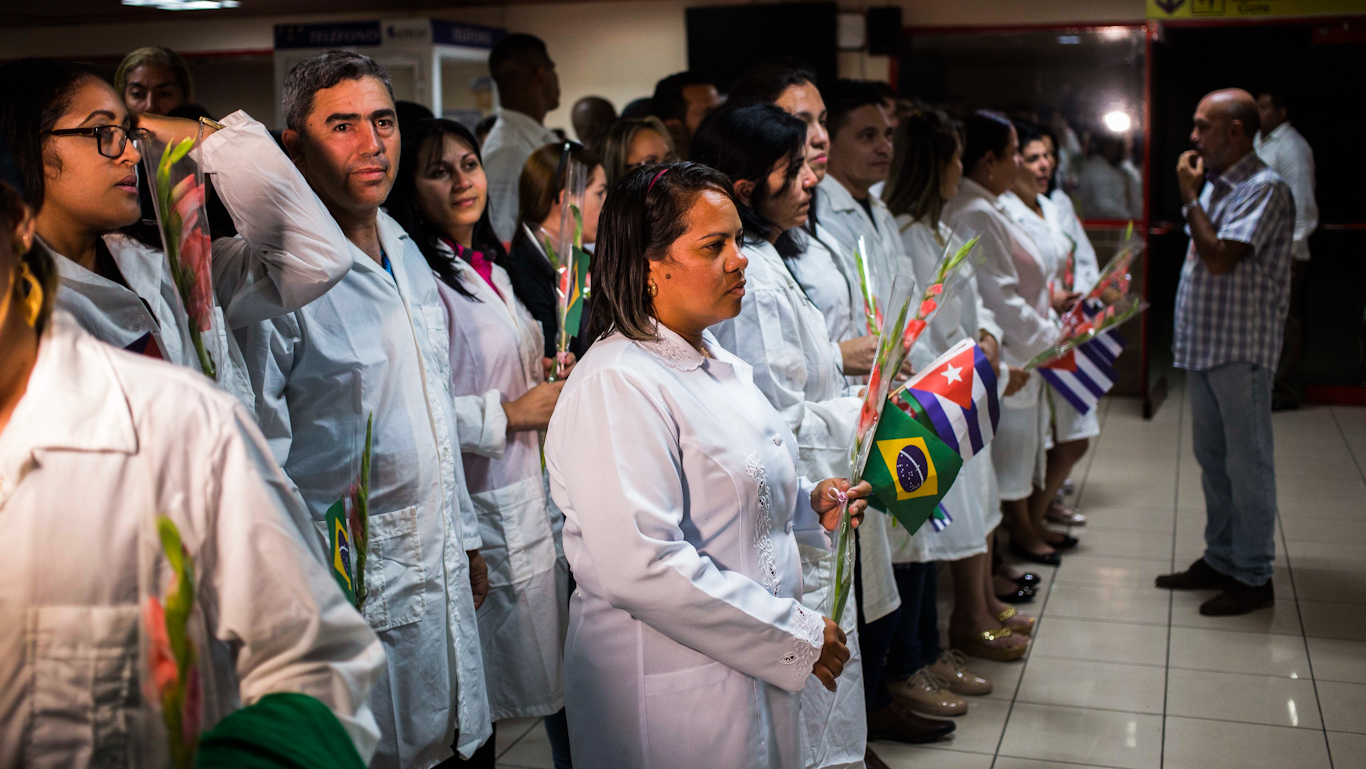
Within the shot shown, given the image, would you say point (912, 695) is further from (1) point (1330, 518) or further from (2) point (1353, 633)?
(1) point (1330, 518)

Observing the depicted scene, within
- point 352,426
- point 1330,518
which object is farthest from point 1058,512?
point 352,426

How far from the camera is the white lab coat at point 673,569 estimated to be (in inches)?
65.0

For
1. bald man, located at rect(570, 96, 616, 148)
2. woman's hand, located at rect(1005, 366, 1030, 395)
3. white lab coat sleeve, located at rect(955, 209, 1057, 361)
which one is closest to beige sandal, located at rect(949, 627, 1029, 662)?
woman's hand, located at rect(1005, 366, 1030, 395)

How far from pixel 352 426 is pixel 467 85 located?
7733 millimetres

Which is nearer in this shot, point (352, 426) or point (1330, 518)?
point (352, 426)

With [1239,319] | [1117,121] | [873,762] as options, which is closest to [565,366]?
[873,762]

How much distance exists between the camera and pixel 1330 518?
521cm

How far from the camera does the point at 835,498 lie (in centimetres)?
205

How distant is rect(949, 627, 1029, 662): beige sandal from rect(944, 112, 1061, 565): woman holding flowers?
730mm

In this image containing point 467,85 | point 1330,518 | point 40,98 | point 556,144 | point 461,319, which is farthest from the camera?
point 467,85

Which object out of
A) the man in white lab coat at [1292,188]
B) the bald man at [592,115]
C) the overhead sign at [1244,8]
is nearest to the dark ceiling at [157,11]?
the bald man at [592,115]

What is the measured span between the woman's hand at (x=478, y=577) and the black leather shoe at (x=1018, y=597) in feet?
8.64

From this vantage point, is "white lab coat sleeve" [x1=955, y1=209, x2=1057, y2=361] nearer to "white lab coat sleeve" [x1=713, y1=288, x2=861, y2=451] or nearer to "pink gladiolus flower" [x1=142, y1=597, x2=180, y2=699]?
"white lab coat sleeve" [x1=713, y1=288, x2=861, y2=451]

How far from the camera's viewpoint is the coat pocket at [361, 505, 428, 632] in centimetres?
197
